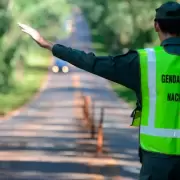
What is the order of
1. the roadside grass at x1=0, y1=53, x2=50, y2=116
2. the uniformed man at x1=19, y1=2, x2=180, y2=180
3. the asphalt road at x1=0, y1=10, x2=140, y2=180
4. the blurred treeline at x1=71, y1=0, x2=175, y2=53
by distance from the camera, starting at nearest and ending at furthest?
the uniformed man at x1=19, y1=2, x2=180, y2=180 → the asphalt road at x1=0, y1=10, x2=140, y2=180 → the roadside grass at x1=0, y1=53, x2=50, y2=116 → the blurred treeline at x1=71, y1=0, x2=175, y2=53

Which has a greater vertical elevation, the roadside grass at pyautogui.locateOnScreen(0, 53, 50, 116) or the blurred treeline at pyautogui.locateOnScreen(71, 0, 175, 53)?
the blurred treeline at pyautogui.locateOnScreen(71, 0, 175, 53)

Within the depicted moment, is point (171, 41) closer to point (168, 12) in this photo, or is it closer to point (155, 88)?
point (168, 12)

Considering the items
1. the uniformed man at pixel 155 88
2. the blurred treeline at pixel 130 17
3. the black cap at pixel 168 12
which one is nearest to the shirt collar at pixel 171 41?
the uniformed man at pixel 155 88

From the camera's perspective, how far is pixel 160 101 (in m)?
4.11

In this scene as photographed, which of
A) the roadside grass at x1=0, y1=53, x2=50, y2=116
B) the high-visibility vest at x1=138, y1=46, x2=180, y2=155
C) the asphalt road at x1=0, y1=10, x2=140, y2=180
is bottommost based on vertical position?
the roadside grass at x1=0, y1=53, x2=50, y2=116

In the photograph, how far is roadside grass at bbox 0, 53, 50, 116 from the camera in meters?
40.5

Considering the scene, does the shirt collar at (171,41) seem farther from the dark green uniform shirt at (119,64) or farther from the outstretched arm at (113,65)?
the outstretched arm at (113,65)

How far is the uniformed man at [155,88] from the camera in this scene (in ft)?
13.4

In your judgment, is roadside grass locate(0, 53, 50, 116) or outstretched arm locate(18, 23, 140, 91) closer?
outstretched arm locate(18, 23, 140, 91)

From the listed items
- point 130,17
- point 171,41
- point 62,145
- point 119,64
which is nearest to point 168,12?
point 171,41

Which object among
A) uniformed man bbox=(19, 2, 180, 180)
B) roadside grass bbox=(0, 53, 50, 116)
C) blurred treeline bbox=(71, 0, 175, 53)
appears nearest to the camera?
uniformed man bbox=(19, 2, 180, 180)

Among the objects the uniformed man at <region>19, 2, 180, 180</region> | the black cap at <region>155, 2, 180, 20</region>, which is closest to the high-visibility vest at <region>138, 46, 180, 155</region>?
the uniformed man at <region>19, 2, 180, 180</region>

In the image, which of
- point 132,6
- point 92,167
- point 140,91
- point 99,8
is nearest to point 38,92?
point 99,8

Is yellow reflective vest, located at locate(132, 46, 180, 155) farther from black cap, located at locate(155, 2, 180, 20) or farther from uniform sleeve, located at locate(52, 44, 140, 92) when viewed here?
black cap, located at locate(155, 2, 180, 20)
